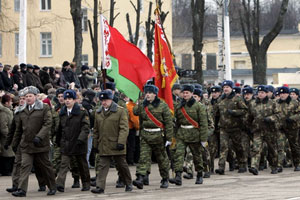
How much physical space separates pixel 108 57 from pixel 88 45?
138 ft

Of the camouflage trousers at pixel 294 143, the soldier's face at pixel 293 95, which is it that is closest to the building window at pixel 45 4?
the soldier's face at pixel 293 95

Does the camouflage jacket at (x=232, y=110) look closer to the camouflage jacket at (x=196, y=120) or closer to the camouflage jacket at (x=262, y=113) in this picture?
the camouflage jacket at (x=262, y=113)

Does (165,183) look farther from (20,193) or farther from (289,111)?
(289,111)

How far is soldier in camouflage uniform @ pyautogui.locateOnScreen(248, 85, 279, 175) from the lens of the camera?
18406mm

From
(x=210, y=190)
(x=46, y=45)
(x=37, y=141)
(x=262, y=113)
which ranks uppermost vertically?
(x=46, y=45)

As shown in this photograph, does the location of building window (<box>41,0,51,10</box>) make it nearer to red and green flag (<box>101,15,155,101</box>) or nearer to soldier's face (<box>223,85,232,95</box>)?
soldier's face (<box>223,85,232,95</box>)

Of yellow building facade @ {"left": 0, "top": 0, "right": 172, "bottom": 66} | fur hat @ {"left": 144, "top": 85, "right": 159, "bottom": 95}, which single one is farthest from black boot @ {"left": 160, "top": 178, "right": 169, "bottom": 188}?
yellow building facade @ {"left": 0, "top": 0, "right": 172, "bottom": 66}

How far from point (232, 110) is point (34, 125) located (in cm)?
538

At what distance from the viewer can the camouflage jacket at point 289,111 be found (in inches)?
762

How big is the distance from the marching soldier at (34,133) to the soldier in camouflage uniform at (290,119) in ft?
22.8

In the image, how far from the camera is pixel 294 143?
1953cm

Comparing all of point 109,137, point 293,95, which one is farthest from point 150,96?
point 293,95

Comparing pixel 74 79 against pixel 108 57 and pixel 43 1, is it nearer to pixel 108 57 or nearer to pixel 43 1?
A: pixel 108 57

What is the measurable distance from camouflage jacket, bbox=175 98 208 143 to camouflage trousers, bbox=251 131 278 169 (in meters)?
2.54
